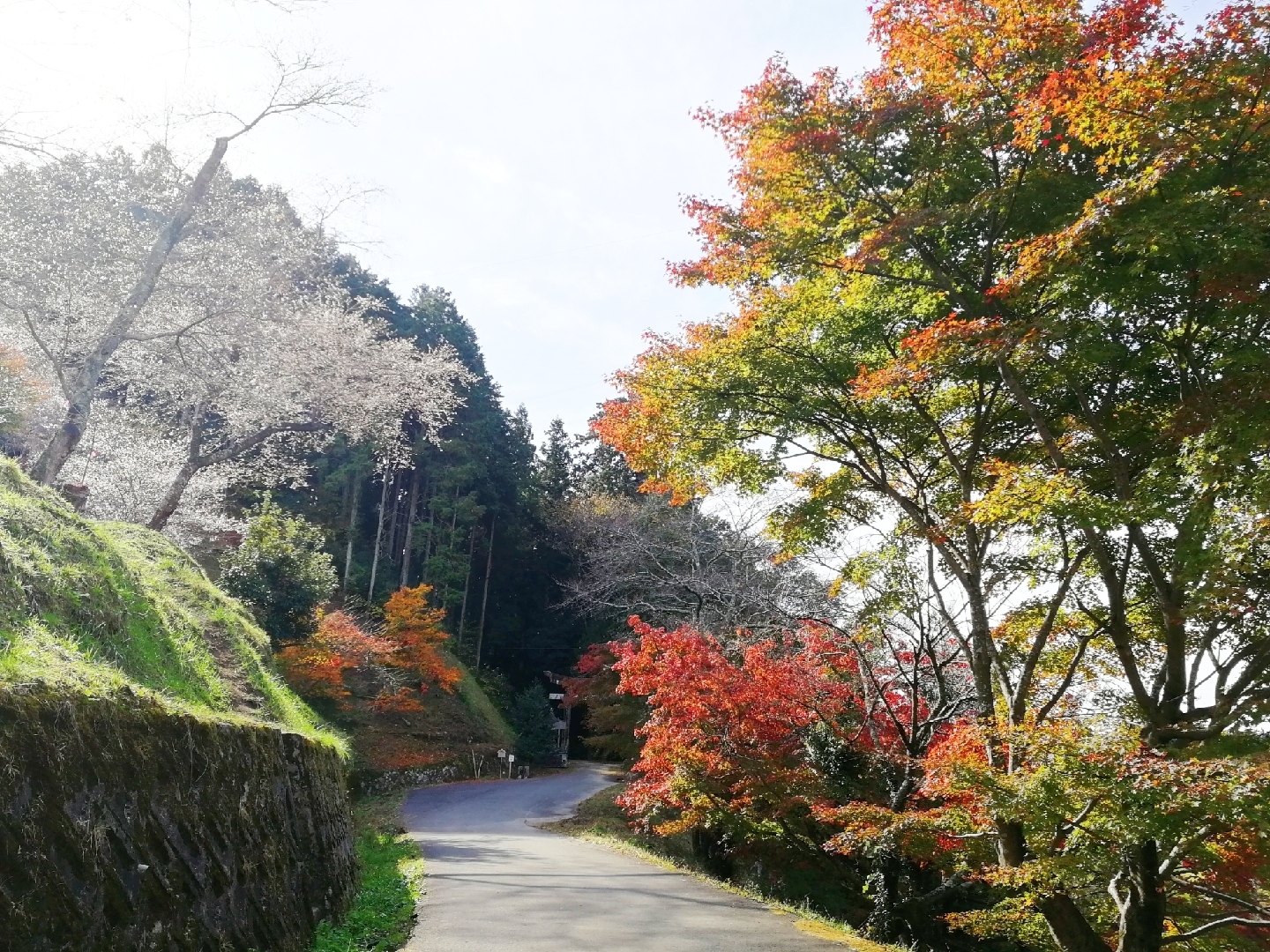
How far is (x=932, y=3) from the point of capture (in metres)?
7.10

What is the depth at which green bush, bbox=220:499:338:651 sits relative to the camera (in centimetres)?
1900

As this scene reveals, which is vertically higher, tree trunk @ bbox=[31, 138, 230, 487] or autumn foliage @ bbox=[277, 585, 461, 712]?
tree trunk @ bbox=[31, 138, 230, 487]

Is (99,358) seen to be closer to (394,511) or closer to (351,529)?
(351,529)

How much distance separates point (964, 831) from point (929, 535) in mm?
3365

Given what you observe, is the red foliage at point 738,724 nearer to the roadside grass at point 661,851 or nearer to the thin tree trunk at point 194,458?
the roadside grass at point 661,851

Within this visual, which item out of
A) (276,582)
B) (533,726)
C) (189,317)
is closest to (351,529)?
(533,726)

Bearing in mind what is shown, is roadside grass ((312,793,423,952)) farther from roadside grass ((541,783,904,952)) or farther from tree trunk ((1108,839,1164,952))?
tree trunk ((1108,839,1164,952))

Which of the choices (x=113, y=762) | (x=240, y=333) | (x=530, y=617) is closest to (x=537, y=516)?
(x=530, y=617)

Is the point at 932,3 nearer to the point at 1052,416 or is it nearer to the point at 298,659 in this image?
the point at 1052,416

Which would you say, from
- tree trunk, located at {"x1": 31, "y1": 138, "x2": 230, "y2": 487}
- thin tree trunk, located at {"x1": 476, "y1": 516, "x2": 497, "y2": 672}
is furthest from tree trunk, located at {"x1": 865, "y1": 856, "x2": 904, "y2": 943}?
thin tree trunk, located at {"x1": 476, "y1": 516, "x2": 497, "y2": 672}

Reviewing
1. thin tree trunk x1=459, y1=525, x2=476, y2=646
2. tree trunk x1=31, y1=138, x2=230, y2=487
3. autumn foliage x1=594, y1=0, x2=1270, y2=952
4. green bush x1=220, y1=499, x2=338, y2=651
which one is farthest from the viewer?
thin tree trunk x1=459, y1=525, x2=476, y2=646

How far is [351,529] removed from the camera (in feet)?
108

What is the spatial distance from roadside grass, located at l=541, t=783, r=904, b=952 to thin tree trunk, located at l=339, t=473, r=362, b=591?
46.4 ft

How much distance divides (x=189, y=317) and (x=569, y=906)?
37.0 ft
